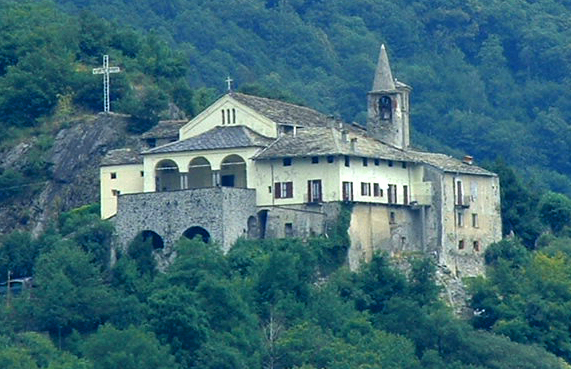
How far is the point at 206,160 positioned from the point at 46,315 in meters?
8.98

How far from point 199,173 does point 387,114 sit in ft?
27.0

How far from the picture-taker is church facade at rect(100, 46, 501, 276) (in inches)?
4564

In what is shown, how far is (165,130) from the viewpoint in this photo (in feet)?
399

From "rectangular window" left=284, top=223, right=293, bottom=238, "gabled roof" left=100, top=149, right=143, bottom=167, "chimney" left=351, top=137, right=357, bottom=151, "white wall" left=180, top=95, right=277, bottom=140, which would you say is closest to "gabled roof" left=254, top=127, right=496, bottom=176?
"chimney" left=351, top=137, right=357, bottom=151

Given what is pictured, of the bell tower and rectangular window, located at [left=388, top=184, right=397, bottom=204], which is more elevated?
the bell tower

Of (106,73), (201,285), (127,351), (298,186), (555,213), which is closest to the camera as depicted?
(127,351)

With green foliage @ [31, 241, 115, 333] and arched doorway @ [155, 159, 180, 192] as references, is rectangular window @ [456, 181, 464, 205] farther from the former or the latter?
green foliage @ [31, 241, 115, 333]

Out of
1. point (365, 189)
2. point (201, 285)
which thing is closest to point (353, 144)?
point (365, 189)

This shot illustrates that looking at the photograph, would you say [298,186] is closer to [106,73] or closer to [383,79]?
[383,79]

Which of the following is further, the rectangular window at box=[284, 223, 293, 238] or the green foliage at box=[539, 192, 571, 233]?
the green foliage at box=[539, 192, 571, 233]

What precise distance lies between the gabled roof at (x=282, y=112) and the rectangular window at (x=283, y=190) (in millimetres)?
3158

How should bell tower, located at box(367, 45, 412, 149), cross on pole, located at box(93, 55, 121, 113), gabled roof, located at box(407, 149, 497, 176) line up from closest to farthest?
gabled roof, located at box(407, 149, 497, 176)
bell tower, located at box(367, 45, 412, 149)
cross on pole, located at box(93, 55, 121, 113)

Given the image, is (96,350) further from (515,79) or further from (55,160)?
(515,79)

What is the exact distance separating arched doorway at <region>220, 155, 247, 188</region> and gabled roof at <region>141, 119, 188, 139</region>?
351 centimetres
